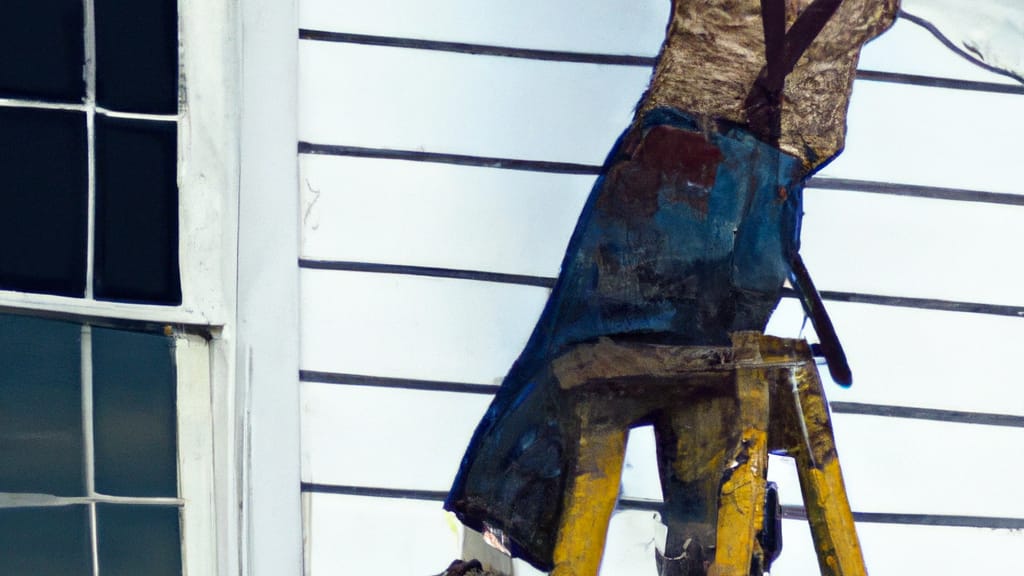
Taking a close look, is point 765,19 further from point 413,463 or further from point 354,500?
point 354,500

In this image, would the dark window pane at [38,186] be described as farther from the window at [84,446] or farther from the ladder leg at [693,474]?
the ladder leg at [693,474]

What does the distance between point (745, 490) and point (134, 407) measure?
3.11 ft

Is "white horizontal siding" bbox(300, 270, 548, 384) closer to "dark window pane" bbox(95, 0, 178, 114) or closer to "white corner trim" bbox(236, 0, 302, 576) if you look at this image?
"white corner trim" bbox(236, 0, 302, 576)

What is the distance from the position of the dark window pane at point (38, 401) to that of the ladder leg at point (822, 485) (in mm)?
1087

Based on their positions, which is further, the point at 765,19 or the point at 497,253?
the point at 497,253

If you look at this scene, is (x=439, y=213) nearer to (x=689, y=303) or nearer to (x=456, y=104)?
(x=456, y=104)

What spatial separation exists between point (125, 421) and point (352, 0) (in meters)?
0.75

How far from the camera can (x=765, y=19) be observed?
3.68 feet

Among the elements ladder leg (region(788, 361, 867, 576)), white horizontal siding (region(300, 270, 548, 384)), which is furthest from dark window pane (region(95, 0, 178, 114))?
ladder leg (region(788, 361, 867, 576))

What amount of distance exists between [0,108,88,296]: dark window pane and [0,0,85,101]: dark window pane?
1.4 inches

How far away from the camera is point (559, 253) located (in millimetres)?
1284

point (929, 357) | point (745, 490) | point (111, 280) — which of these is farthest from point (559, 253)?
point (111, 280)

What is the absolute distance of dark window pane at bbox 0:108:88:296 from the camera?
130 cm

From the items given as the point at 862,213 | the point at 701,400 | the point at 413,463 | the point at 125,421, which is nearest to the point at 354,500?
the point at 413,463
